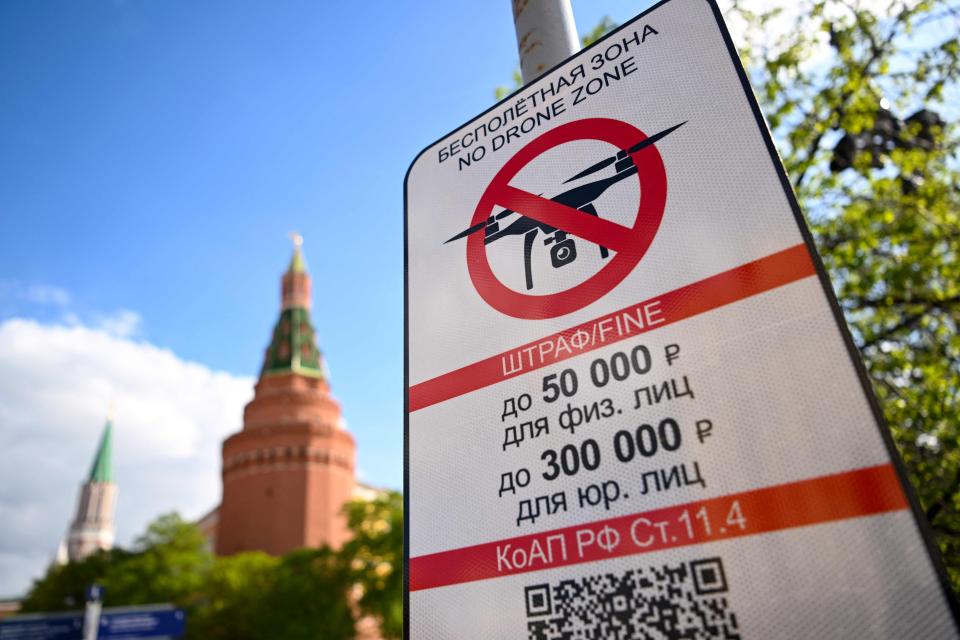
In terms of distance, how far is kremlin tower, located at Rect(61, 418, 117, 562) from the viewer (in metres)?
79.2

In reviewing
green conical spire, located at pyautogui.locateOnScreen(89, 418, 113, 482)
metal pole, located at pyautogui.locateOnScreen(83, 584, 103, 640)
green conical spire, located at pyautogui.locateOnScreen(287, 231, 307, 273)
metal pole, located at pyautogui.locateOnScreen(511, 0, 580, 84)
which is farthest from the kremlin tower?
metal pole, located at pyautogui.locateOnScreen(511, 0, 580, 84)

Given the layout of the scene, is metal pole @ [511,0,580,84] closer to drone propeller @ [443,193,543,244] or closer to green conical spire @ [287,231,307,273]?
drone propeller @ [443,193,543,244]

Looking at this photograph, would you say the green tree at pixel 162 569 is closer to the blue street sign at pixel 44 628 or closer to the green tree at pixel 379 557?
the blue street sign at pixel 44 628

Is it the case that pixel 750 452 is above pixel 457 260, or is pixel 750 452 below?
below

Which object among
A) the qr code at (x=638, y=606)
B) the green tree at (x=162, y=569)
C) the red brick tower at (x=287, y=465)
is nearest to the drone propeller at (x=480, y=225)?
the qr code at (x=638, y=606)

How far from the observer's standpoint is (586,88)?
1.78 meters

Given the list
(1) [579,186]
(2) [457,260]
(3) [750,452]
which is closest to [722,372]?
(3) [750,452]

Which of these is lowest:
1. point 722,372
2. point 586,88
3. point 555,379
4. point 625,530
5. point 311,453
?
point 625,530

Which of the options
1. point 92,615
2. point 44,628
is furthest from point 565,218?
point 44,628

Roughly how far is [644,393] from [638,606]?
0.42m

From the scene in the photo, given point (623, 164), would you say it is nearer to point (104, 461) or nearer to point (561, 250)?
point (561, 250)

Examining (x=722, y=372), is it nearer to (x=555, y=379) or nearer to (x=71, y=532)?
(x=555, y=379)

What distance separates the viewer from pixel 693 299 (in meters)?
1.34

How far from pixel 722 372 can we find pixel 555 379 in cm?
39
